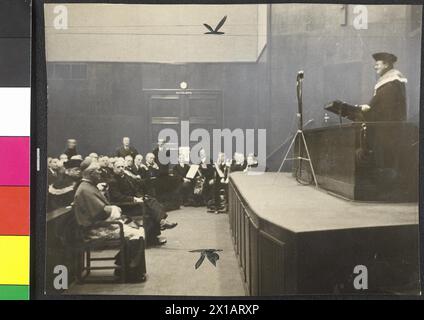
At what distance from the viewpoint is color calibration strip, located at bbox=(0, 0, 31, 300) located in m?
2.59

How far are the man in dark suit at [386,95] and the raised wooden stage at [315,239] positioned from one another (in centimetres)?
44

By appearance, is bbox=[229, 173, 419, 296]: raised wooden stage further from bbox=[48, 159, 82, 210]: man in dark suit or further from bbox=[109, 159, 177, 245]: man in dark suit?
bbox=[48, 159, 82, 210]: man in dark suit

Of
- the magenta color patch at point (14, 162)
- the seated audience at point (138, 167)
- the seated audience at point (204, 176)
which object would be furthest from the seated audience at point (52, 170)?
the seated audience at point (204, 176)

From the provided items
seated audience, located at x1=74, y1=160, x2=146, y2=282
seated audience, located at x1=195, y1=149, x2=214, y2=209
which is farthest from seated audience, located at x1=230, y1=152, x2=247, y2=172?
seated audience, located at x1=74, y1=160, x2=146, y2=282

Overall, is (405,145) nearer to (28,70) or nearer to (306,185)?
(306,185)

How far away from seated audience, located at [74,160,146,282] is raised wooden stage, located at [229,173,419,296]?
1.64ft

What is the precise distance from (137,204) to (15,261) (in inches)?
27.1

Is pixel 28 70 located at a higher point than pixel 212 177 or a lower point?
higher

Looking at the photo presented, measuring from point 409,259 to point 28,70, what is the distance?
214 cm

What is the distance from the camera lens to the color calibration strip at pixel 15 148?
259 centimetres

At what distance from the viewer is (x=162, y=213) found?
2600 millimetres

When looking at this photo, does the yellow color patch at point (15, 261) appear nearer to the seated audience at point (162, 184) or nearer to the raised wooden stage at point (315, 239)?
the seated audience at point (162, 184)

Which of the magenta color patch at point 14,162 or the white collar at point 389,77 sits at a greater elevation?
the white collar at point 389,77
